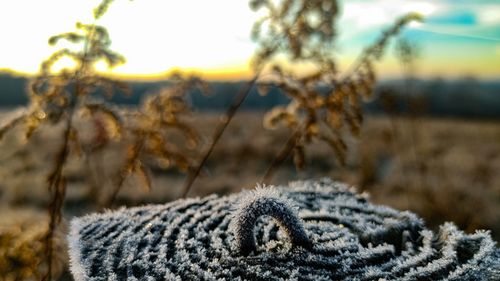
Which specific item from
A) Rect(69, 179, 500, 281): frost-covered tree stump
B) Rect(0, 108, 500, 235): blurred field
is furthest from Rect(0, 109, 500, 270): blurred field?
Rect(69, 179, 500, 281): frost-covered tree stump

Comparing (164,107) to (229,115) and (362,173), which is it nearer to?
(229,115)

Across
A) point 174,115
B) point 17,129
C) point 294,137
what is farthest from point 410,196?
point 17,129

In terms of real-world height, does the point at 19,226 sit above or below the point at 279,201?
below

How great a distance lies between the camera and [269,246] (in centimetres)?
184

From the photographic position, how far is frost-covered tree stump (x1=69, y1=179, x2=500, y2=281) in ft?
5.46

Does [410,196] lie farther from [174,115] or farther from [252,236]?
[252,236]

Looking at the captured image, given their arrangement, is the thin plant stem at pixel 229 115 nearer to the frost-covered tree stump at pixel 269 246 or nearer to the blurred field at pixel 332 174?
the blurred field at pixel 332 174

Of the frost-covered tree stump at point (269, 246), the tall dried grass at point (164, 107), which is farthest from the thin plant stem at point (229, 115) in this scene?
the frost-covered tree stump at point (269, 246)

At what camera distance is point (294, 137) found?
3934mm

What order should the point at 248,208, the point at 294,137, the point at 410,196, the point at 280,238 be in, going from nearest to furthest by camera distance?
the point at 248,208 → the point at 280,238 → the point at 294,137 → the point at 410,196

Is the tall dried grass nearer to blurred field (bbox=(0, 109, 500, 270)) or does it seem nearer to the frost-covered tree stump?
blurred field (bbox=(0, 109, 500, 270))

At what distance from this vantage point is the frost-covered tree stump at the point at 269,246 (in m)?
1.67

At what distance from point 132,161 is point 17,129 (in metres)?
0.65

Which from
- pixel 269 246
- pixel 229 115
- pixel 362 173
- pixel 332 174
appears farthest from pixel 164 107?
pixel 332 174
